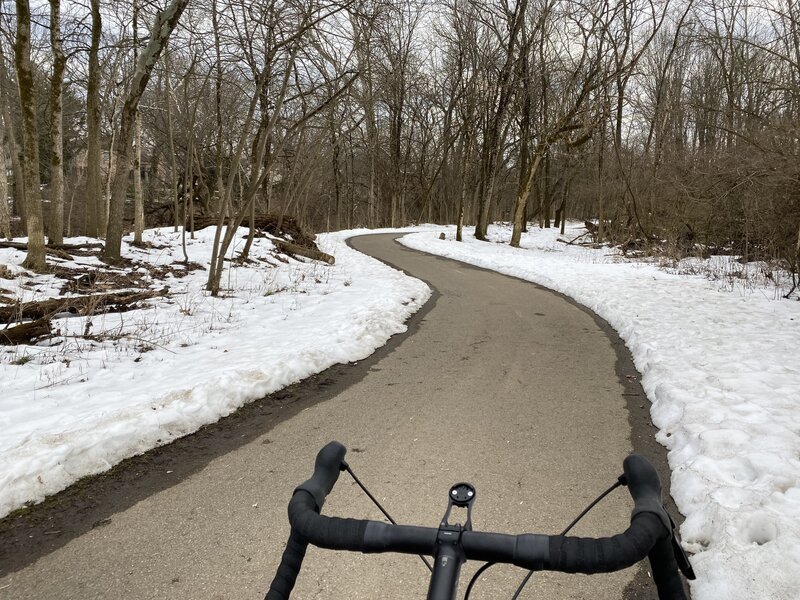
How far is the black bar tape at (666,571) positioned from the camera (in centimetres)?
128

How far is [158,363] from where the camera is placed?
5895mm

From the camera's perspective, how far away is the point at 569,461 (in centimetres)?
388

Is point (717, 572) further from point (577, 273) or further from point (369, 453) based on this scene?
point (577, 273)

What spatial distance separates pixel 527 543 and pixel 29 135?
12.5 metres

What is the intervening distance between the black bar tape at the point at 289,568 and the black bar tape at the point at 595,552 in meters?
0.65

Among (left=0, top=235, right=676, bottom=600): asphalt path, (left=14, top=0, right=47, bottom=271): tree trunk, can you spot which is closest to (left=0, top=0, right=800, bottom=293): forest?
(left=14, top=0, right=47, bottom=271): tree trunk

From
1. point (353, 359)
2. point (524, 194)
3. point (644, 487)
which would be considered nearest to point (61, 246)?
point (353, 359)

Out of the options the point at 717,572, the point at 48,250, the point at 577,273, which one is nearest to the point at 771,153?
the point at 577,273

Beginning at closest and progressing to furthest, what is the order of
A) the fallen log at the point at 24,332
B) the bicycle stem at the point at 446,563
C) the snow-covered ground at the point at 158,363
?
the bicycle stem at the point at 446,563
the snow-covered ground at the point at 158,363
the fallen log at the point at 24,332

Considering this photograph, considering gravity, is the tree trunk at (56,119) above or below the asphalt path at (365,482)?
above

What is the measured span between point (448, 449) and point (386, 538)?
9.44 ft

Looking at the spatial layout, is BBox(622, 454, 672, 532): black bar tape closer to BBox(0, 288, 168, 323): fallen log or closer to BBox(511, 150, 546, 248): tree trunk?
BBox(0, 288, 168, 323): fallen log

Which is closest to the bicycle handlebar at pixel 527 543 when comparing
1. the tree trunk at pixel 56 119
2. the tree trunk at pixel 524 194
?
the tree trunk at pixel 56 119

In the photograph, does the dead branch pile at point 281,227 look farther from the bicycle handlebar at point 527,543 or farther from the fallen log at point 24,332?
the bicycle handlebar at point 527,543
